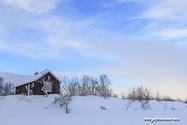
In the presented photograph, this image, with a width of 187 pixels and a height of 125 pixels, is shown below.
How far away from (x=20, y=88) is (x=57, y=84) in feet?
38.8

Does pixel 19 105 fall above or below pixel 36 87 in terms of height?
below

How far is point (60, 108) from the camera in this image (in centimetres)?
2705

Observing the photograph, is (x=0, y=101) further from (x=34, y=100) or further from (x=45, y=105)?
(x=45, y=105)

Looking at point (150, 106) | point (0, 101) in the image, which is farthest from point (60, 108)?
point (150, 106)

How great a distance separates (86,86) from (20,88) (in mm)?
20571

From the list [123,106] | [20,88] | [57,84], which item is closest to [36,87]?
[57,84]

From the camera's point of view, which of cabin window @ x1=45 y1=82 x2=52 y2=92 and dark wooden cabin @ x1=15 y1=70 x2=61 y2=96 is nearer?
dark wooden cabin @ x1=15 y1=70 x2=61 y2=96

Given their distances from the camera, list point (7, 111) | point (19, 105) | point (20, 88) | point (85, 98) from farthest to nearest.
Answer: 1. point (20, 88)
2. point (85, 98)
3. point (19, 105)
4. point (7, 111)

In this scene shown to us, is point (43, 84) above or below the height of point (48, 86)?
above

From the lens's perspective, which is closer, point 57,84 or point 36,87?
point 36,87

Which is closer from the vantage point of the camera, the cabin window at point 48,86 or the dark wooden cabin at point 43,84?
the dark wooden cabin at point 43,84

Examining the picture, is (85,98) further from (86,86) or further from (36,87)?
(86,86)

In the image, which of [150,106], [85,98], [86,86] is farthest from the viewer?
[86,86]

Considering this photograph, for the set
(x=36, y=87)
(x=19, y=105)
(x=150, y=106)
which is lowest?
(x=150, y=106)
